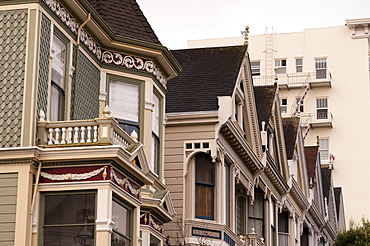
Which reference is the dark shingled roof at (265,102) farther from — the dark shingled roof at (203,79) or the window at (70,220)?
the window at (70,220)

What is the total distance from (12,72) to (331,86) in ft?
185

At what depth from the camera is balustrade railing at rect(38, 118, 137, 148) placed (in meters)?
20.5

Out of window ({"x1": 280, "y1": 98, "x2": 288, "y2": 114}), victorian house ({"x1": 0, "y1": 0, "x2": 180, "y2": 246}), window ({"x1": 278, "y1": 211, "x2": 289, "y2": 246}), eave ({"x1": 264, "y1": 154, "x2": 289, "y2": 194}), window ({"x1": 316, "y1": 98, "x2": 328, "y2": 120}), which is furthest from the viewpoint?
window ({"x1": 280, "y1": 98, "x2": 288, "y2": 114})

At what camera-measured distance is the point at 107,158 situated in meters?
20.1

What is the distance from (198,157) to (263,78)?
45.3m

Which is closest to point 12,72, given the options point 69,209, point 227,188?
point 69,209

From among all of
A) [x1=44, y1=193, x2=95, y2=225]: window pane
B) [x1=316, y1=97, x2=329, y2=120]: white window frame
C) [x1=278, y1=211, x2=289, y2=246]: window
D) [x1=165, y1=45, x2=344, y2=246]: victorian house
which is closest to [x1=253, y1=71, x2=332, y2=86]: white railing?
[x1=316, y1=97, x2=329, y2=120]: white window frame

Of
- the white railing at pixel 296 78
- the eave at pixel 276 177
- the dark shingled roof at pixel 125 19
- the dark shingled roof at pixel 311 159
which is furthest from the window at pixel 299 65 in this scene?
the dark shingled roof at pixel 125 19

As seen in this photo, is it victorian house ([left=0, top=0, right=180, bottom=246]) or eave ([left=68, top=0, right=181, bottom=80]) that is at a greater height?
eave ([left=68, top=0, right=181, bottom=80])

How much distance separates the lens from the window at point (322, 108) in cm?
7444

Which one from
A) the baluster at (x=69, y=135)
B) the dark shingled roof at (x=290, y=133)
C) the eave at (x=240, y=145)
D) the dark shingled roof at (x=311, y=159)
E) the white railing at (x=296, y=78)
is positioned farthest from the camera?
the white railing at (x=296, y=78)

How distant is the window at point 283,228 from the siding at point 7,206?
2447cm

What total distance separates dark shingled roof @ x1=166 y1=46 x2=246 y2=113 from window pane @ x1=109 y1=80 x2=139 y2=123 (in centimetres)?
583

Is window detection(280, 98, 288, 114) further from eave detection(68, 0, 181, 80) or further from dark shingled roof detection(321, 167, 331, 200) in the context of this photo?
eave detection(68, 0, 181, 80)
